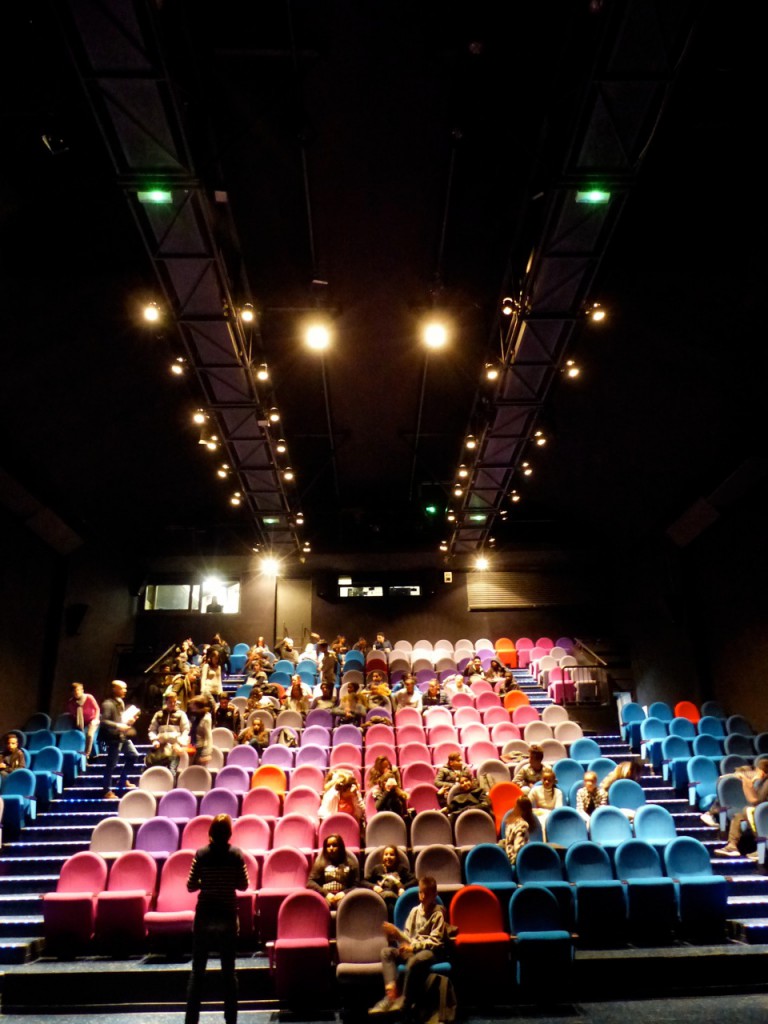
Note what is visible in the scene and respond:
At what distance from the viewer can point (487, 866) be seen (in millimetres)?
6277

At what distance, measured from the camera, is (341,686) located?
39.6ft

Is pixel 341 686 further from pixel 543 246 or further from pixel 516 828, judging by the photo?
pixel 543 246

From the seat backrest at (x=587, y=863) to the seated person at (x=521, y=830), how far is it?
0.36 metres

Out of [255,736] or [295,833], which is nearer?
[295,833]

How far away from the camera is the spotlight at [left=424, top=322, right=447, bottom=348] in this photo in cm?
955

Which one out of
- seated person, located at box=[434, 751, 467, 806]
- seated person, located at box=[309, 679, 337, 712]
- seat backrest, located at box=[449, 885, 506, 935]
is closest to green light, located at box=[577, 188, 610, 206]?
seated person, located at box=[434, 751, 467, 806]

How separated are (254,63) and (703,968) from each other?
823 cm

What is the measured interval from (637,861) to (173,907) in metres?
3.96

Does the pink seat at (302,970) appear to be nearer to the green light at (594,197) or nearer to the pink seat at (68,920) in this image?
the pink seat at (68,920)

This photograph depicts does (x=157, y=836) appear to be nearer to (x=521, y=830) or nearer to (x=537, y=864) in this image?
(x=521, y=830)

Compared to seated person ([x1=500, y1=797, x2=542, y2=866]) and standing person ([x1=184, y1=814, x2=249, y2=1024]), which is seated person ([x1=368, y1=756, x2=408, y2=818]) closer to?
seated person ([x1=500, y1=797, x2=542, y2=866])

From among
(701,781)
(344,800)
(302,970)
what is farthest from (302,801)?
(701,781)

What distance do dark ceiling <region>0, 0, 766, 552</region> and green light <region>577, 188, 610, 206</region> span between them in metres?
0.22

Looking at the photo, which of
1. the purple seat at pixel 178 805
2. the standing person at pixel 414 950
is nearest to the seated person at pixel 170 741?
the purple seat at pixel 178 805
